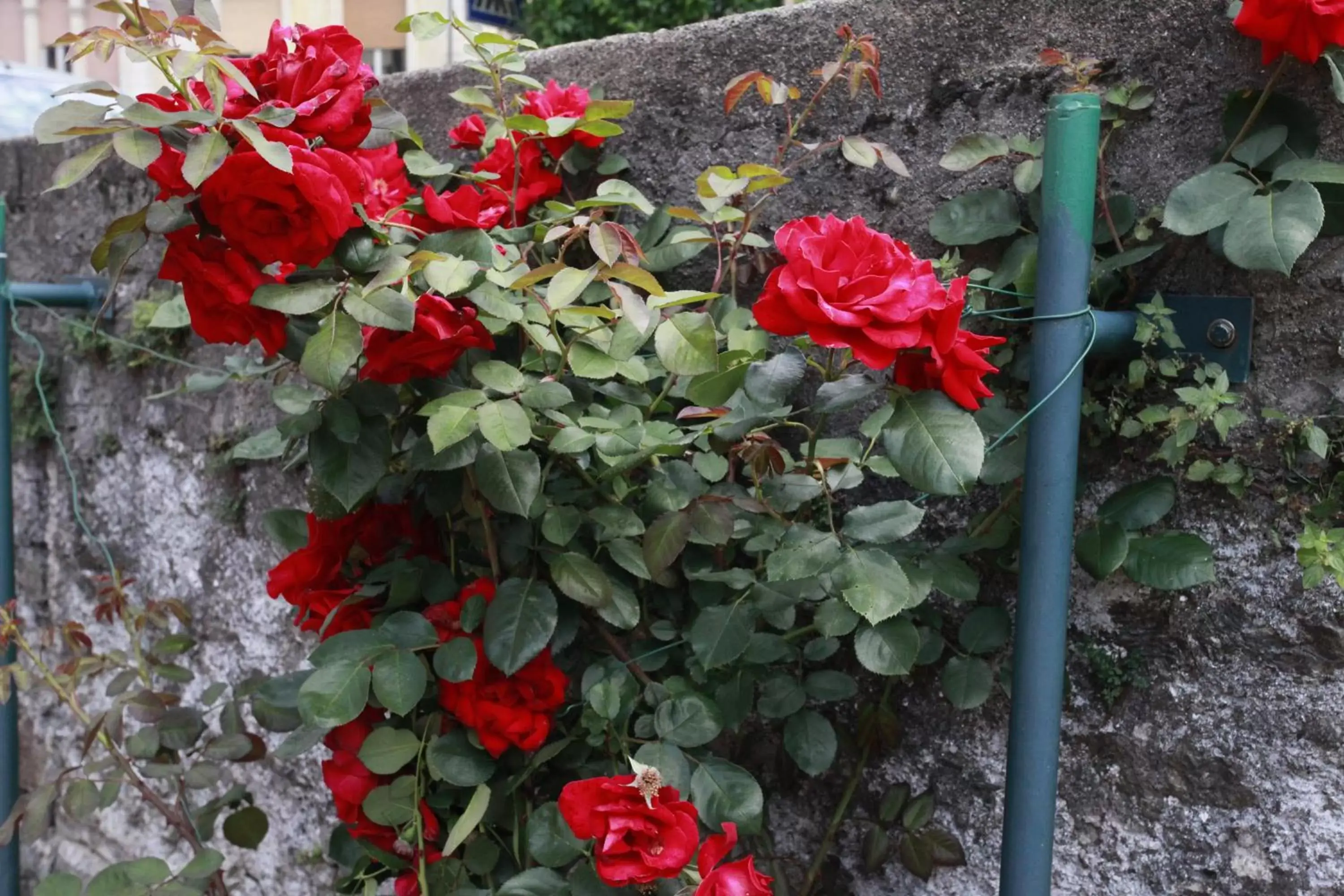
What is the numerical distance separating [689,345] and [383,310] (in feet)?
0.98

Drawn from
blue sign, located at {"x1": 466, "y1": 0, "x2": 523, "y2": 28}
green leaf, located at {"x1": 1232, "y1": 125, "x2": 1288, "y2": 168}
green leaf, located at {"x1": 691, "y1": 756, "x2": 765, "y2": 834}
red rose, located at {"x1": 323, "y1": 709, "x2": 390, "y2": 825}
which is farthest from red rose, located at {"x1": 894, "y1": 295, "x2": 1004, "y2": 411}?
blue sign, located at {"x1": 466, "y1": 0, "x2": 523, "y2": 28}

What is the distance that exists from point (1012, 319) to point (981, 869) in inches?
26.2

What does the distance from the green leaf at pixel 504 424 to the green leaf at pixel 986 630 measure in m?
0.56

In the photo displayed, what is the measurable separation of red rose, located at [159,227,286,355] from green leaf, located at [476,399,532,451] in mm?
245

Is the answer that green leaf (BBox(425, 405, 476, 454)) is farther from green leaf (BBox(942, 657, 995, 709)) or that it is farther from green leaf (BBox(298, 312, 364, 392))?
green leaf (BBox(942, 657, 995, 709))

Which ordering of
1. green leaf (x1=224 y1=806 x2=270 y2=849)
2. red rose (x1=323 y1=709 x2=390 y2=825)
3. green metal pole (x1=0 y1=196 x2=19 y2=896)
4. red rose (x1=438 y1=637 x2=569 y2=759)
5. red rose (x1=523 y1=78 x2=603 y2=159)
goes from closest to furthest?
red rose (x1=438 y1=637 x2=569 y2=759)
red rose (x1=323 y1=709 x2=390 y2=825)
red rose (x1=523 y1=78 x2=603 y2=159)
green leaf (x1=224 y1=806 x2=270 y2=849)
green metal pole (x1=0 y1=196 x2=19 y2=896)

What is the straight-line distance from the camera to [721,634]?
122 centimetres

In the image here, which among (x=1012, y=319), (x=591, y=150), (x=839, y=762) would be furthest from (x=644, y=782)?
(x=591, y=150)

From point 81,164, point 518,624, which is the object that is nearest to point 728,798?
point 518,624

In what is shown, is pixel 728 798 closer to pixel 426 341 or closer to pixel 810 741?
pixel 810 741

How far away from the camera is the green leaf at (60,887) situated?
1539 millimetres

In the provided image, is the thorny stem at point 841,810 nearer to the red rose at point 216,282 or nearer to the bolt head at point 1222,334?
the bolt head at point 1222,334

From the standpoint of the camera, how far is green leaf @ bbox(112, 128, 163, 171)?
971 mm

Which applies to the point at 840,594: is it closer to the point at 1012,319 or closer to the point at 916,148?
the point at 1012,319
